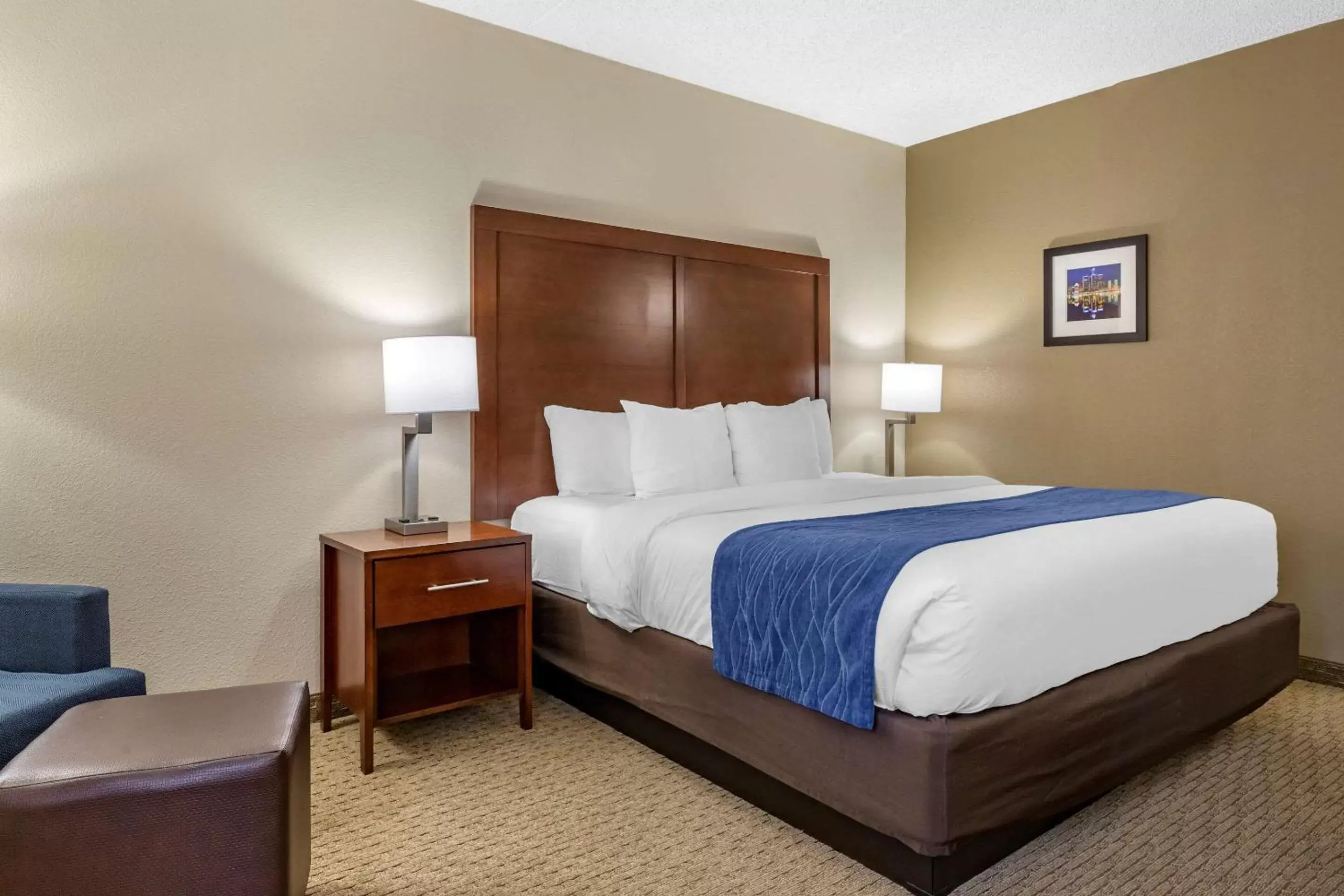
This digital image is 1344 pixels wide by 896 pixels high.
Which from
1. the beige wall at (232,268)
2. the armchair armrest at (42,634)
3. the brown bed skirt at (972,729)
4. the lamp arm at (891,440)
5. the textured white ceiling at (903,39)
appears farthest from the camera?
the lamp arm at (891,440)

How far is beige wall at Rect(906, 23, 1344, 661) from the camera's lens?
3.57m

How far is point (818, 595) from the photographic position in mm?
2043

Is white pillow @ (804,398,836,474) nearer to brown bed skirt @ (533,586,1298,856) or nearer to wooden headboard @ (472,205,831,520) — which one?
wooden headboard @ (472,205,831,520)

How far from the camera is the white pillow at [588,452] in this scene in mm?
3479

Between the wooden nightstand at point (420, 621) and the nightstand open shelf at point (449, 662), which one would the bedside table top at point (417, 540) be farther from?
the nightstand open shelf at point (449, 662)

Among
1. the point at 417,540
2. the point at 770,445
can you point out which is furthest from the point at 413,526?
the point at 770,445

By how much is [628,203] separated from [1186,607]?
2.72 meters

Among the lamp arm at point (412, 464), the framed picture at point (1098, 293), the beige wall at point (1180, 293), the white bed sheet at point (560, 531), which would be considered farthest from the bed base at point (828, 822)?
the framed picture at point (1098, 293)

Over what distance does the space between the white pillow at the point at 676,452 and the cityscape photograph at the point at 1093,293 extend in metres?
2.05

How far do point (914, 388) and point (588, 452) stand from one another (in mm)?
1990

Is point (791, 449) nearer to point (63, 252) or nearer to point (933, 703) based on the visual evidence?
point (933, 703)

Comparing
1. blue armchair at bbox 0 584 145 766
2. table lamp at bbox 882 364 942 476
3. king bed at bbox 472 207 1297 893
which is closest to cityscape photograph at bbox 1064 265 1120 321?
table lamp at bbox 882 364 942 476

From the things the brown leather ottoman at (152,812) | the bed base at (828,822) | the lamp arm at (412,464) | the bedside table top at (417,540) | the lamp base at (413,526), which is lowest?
the bed base at (828,822)

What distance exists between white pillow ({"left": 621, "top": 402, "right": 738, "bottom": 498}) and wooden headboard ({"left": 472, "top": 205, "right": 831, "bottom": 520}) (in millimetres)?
341
